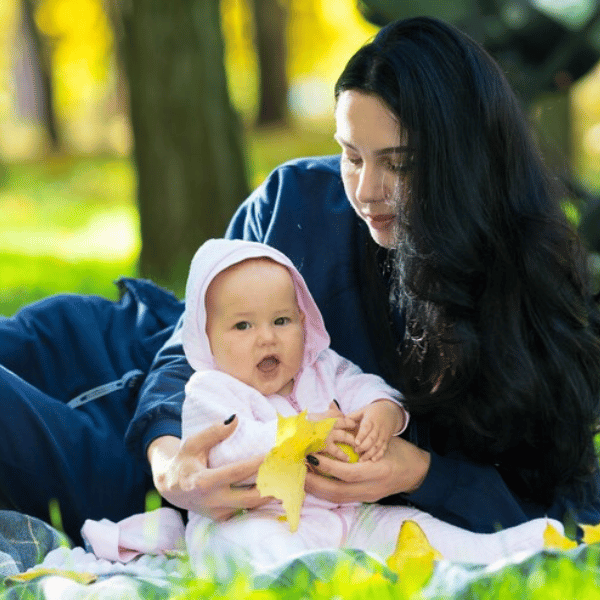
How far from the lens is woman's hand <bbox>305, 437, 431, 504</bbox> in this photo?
2.96 meters

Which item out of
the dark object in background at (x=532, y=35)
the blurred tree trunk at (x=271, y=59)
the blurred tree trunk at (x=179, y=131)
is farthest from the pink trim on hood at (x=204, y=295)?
the blurred tree trunk at (x=271, y=59)

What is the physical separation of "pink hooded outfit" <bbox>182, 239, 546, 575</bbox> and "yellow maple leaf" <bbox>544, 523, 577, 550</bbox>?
0.19ft

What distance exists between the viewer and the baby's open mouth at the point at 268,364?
313 centimetres

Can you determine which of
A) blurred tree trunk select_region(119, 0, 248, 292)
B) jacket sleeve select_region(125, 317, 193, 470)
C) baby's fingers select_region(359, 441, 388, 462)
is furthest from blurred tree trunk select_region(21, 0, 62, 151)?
baby's fingers select_region(359, 441, 388, 462)

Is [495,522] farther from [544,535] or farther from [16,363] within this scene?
[16,363]

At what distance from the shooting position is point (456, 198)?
3.06 m

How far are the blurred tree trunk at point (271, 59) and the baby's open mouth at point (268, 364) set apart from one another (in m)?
16.9

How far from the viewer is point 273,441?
2.92 meters

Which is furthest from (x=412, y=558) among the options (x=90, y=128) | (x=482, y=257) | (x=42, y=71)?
(x=90, y=128)

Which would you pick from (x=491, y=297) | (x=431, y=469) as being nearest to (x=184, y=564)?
(x=431, y=469)

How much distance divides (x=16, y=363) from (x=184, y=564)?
103cm

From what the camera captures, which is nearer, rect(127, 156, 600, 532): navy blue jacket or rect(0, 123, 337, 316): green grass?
rect(127, 156, 600, 532): navy blue jacket

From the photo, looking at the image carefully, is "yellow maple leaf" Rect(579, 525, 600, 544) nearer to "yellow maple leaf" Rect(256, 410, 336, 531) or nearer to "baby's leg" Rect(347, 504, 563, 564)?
"baby's leg" Rect(347, 504, 563, 564)

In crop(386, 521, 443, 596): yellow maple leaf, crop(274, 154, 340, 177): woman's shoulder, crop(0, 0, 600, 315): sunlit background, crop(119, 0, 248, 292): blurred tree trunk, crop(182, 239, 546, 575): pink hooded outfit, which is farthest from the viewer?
crop(0, 0, 600, 315): sunlit background
